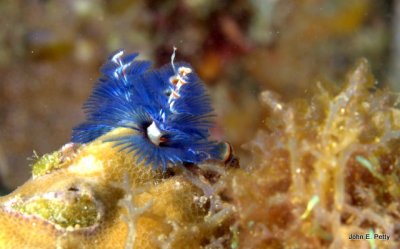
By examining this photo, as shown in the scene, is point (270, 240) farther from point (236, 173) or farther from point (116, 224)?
point (116, 224)

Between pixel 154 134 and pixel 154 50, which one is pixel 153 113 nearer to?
pixel 154 134

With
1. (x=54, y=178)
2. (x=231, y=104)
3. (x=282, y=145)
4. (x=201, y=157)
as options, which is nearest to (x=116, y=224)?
(x=54, y=178)

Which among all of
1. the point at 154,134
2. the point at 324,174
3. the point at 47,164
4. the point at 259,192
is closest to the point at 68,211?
the point at 47,164

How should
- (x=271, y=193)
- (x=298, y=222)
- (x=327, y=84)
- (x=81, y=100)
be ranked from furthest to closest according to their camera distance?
(x=81, y=100), (x=327, y=84), (x=271, y=193), (x=298, y=222)

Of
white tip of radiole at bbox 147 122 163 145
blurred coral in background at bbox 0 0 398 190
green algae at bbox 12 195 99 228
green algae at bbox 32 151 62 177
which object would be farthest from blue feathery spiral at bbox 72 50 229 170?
blurred coral in background at bbox 0 0 398 190

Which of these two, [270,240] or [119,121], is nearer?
[270,240]

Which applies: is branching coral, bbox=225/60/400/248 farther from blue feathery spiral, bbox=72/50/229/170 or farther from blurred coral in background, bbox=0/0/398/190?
blurred coral in background, bbox=0/0/398/190

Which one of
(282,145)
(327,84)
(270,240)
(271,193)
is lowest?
(270,240)
